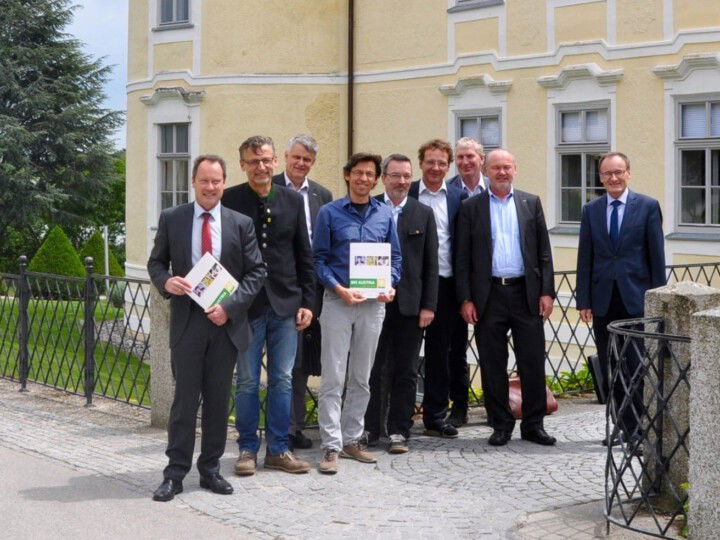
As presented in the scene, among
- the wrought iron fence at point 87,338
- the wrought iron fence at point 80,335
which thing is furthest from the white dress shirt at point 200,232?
the wrought iron fence at point 80,335

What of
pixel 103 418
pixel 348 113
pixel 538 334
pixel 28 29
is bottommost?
pixel 103 418

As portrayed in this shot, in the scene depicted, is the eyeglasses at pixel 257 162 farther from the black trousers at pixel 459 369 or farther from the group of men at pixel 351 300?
the black trousers at pixel 459 369

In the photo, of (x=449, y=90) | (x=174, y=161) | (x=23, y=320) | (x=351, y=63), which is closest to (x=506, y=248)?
(x=23, y=320)

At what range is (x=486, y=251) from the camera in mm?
8586

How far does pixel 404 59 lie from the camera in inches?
786

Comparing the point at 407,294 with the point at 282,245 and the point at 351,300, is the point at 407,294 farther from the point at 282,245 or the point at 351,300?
the point at 282,245

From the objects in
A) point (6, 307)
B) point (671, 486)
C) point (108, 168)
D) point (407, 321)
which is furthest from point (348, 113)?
point (108, 168)

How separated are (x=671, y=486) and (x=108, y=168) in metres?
38.6

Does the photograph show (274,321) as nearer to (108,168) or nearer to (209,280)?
(209,280)

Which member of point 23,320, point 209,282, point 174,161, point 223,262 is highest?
point 174,161

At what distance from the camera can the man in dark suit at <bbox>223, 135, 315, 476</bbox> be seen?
25.4 feet

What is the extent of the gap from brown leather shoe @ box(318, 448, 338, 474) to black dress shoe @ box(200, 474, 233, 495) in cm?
72

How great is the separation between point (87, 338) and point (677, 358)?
6174 millimetres

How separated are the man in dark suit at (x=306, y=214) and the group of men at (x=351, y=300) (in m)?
0.01
